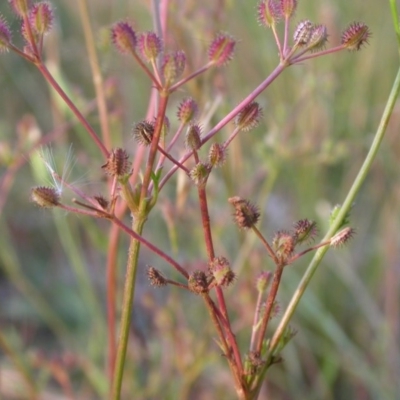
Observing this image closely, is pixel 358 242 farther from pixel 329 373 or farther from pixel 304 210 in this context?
pixel 329 373

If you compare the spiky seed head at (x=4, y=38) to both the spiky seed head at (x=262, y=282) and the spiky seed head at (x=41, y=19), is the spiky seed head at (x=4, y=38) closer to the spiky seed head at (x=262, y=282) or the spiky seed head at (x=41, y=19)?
the spiky seed head at (x=41, y=19)

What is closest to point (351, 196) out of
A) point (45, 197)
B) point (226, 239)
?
point (45, 197)

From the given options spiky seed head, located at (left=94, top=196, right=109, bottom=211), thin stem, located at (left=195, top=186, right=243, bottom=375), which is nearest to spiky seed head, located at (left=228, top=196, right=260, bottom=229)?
thin stem, located at (left=195, top=186, right=243, bottom=375)

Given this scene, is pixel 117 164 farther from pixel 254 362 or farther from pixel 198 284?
pixel 254 362

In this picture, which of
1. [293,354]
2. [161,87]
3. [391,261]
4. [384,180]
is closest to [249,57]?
A: [384,180]

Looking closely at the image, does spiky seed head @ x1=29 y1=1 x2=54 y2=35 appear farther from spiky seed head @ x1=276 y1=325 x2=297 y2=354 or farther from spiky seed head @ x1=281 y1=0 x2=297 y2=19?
spiky seed head @ x1=276 y1=325 x2=297 y2=354

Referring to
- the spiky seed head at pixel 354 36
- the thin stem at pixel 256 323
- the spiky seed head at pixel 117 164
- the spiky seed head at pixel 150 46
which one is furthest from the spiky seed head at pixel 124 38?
the thin stem at pixel 256 323
